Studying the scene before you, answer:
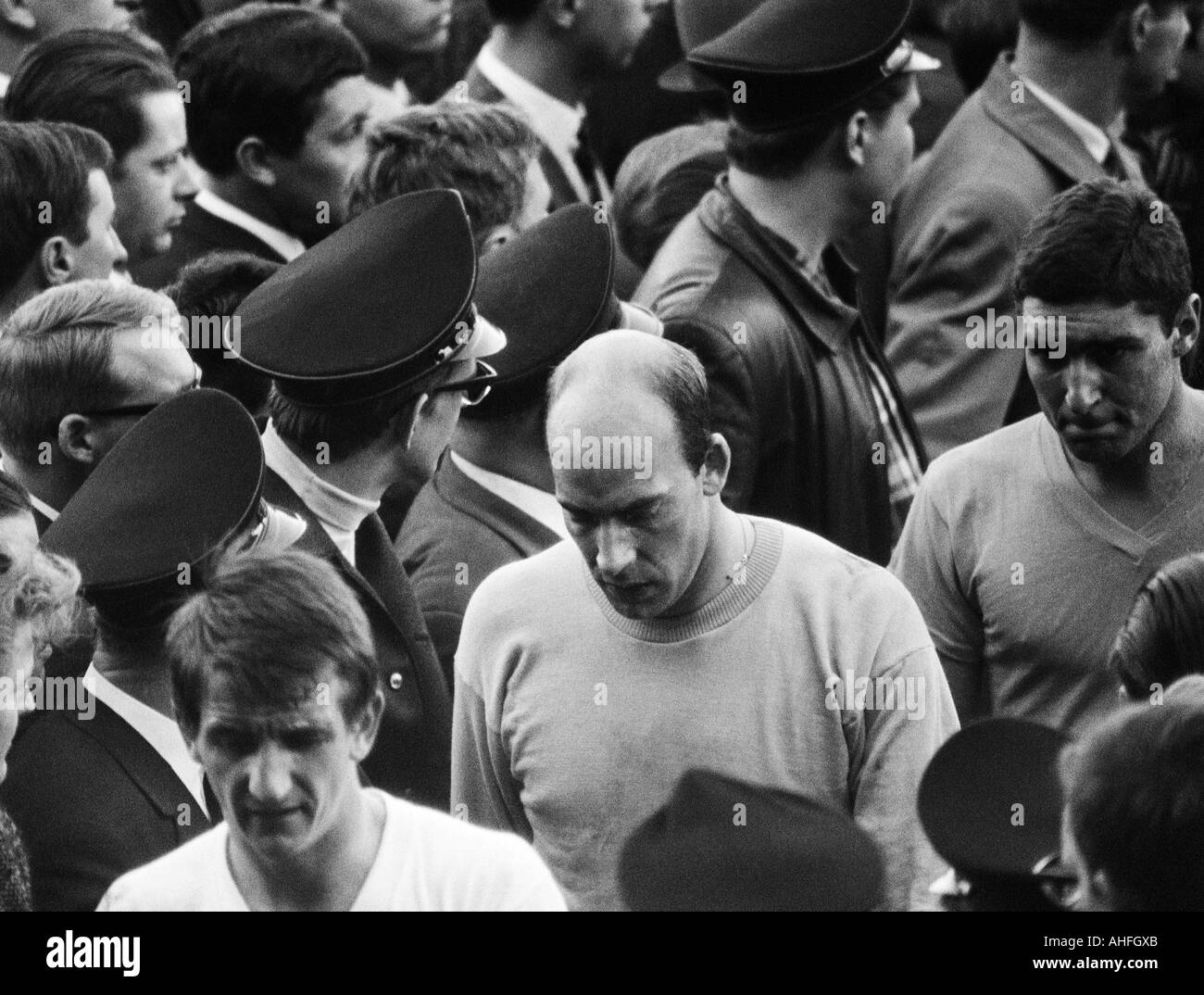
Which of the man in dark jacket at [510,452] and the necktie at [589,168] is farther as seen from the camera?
the necktie at [589,168]

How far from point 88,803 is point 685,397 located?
1.08m

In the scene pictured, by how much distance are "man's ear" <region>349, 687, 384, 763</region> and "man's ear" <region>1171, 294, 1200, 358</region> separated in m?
1.67

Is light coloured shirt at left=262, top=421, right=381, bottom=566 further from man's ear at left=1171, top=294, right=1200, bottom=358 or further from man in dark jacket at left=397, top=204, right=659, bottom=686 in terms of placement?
man's ear at left=1171, top=294, right=1200, bottom=358

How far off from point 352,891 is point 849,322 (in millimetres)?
2110

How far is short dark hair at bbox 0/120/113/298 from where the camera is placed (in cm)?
489

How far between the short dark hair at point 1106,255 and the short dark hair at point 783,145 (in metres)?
0.84

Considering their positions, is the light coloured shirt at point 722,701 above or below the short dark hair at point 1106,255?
below

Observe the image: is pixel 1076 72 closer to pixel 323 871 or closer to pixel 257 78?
pixel 257 78

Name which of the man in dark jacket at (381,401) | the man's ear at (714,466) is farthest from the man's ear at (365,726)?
the man in dark jacket at (381,401)

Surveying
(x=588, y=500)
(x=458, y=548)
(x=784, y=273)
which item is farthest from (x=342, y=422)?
(x=784, y=273)

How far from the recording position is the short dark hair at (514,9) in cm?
669

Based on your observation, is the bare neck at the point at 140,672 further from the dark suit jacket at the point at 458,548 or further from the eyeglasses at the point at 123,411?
the dark suit jacket at the point at 458,548
